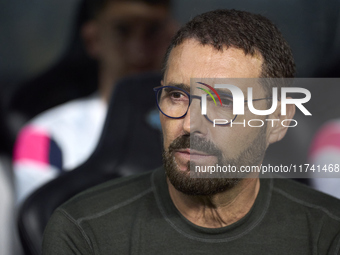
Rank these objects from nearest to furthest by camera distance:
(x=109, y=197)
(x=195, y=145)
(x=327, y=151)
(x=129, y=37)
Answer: (x=195, y=145), (x=109, y=197), (x=327, y=151), (x=129, y=37)

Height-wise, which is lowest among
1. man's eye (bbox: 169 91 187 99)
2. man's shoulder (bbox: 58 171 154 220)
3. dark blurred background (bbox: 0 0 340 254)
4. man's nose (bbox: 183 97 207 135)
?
man's shoulder (bbox: 58 171 154 220)

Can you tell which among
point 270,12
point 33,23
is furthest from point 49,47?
point 270,12

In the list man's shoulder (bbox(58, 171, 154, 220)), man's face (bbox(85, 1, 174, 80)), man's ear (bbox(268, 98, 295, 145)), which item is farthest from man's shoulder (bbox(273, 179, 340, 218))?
man's face (bbox(85, 1, 174, 80))

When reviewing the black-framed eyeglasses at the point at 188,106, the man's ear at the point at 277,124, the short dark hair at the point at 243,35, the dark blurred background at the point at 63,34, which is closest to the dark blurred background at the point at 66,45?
Answer: the dark blurred background at the point at 63,34

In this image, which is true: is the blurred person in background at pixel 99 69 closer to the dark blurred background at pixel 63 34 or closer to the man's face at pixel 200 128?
the dark blurred background at pixel 63 34

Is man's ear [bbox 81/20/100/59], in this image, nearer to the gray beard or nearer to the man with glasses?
the man with glasses

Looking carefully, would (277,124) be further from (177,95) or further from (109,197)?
(109,197)

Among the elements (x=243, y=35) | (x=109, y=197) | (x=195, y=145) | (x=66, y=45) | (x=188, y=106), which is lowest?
(x=109, y=197)

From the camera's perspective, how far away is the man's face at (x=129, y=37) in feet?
6.48

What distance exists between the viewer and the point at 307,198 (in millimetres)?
1282

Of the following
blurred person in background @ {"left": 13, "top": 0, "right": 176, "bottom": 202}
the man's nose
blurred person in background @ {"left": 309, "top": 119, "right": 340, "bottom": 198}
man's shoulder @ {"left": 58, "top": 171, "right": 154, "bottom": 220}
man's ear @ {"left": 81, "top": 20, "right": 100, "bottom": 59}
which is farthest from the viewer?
man's ear @ {"left": 81, "top": 20, "right": 100, "bottom": 59}

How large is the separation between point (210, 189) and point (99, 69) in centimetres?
113

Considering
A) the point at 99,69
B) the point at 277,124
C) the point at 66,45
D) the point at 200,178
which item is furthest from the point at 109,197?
the point at 66,45

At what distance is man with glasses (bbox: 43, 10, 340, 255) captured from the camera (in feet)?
3.65
